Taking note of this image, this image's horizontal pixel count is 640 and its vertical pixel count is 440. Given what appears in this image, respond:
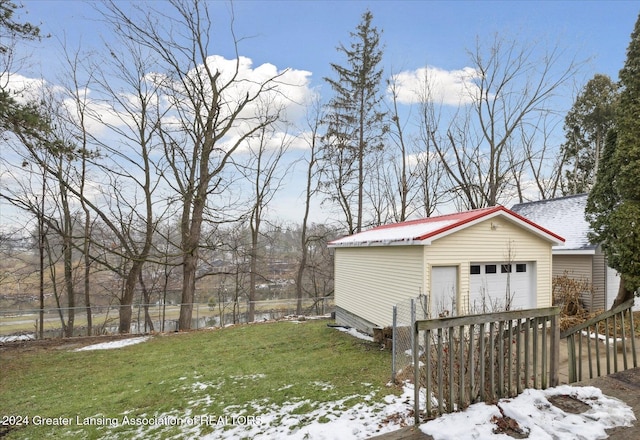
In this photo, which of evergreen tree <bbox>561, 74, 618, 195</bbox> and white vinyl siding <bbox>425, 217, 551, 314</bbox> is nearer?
white vinyl siding <bbox>425, 217, 551, 314</bbox>

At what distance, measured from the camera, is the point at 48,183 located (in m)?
14.4

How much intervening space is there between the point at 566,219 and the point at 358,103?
10960mm

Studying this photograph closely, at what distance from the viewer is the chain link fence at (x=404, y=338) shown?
5.55 m

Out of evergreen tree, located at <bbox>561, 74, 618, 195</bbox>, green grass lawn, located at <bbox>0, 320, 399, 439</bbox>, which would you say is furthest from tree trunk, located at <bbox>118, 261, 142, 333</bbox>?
evergreen tree, located at <bbox>561, 74, 618, 195</bbox>

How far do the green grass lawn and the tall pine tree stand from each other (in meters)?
6.81

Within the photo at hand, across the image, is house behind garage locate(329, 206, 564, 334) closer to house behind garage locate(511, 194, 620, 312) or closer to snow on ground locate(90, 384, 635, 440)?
house behind garage locate(511, 194, 620, 312)

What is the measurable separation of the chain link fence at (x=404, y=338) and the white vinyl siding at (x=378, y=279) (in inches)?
22.4

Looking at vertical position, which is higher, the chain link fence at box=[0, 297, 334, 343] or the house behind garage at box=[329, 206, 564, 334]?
the house behind garage at box=[329, 206, 564, 334]

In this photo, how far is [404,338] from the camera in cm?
662

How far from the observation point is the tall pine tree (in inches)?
330

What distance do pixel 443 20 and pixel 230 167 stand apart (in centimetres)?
975

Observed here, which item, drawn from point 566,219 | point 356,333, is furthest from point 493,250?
point 566,219

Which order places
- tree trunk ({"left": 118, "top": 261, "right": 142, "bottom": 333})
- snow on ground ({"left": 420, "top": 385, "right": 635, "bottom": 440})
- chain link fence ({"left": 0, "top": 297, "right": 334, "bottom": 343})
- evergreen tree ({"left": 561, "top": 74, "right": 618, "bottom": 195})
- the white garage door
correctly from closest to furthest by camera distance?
snow on ground ({"left": 420, "top": 385, "right": 635, "bottom": 440}) < the white garage door < chain link fence ({"left": 0, "top": 297, "right": 334, "bottom": 343}) < tree trunk ({"left": 118, "top": 261, "right": 142, "bottom": 333}) < evergreen tree ({"left": 561, "top": 74, "right": 618, "bottom": 195})

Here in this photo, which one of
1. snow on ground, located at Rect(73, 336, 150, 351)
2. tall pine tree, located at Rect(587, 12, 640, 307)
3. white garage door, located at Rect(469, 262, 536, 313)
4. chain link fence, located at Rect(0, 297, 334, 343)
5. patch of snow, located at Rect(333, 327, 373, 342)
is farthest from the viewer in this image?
chain link fence, located at Rect(0, 297, 334, 343)
